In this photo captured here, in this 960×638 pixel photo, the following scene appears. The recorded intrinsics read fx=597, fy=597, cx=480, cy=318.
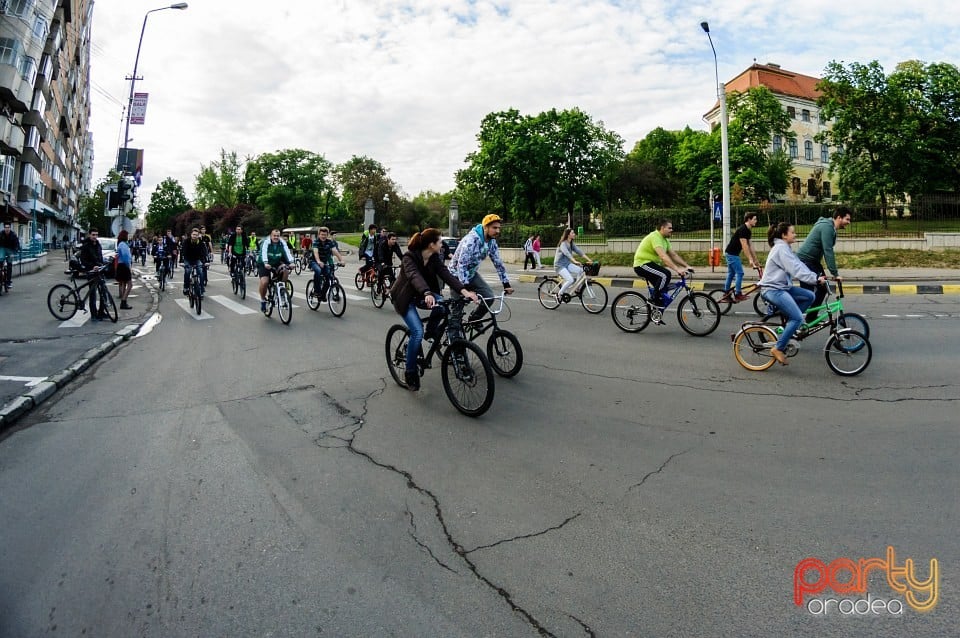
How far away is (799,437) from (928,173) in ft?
122

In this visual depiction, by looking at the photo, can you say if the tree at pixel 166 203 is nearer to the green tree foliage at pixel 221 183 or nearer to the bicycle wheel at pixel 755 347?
the green tree foliage at pixel 221 183

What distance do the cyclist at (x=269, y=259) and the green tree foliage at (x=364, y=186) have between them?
55898 millimetres

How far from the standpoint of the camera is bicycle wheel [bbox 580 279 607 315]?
12.8 m

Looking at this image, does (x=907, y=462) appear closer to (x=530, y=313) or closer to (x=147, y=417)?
(x=147, y=417)

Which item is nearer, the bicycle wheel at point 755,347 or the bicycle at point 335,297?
the bicycle wheel at point 755,347

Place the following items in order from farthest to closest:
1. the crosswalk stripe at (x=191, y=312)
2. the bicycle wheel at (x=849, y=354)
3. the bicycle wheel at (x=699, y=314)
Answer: the crosswalk stripe at (x=191, y=312)
the bicycle wheel at (x=699, y=314)
the bicycle wheel at (x=849, y=354)

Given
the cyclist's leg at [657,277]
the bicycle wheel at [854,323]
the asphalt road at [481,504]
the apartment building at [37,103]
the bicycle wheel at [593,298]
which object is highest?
the apartment building at [37,103]

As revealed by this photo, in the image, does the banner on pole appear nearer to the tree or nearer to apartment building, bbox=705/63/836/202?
apartment building, bbox=705/63/836/202

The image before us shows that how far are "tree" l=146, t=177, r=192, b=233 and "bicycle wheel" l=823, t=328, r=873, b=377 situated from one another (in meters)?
123

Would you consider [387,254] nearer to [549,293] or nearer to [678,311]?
[549,293]

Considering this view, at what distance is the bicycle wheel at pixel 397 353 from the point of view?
682 cm

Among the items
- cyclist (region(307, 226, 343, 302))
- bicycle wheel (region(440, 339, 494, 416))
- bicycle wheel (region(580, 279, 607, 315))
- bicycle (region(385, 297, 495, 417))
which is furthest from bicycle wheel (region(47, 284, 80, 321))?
bicycle wheel (region(580, 279, 607, 315))

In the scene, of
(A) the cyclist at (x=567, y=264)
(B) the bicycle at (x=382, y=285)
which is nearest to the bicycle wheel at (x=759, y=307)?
(A) the cyclist at (x=567, y=264)

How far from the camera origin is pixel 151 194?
115 m
